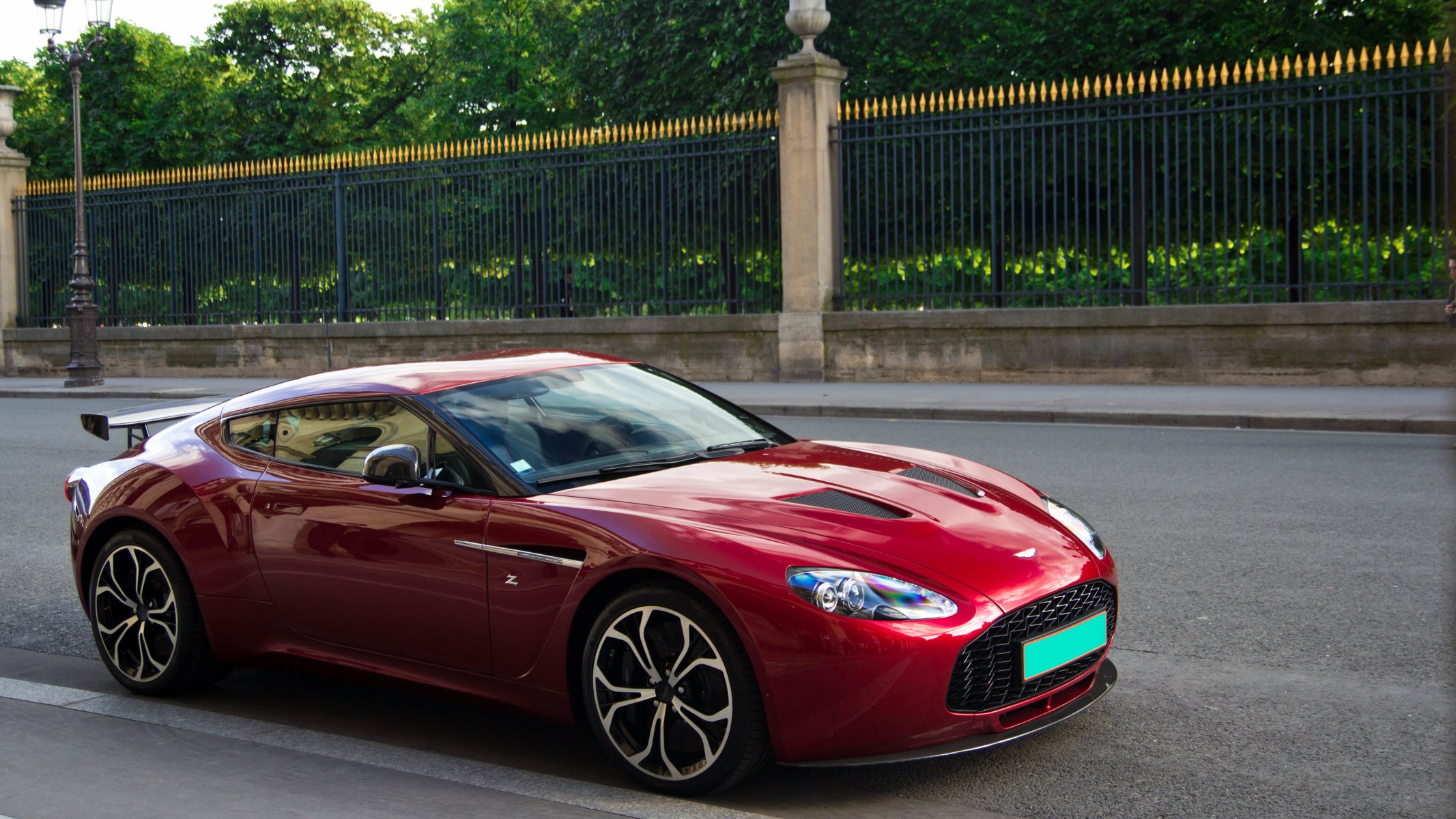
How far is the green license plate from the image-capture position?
393 cm

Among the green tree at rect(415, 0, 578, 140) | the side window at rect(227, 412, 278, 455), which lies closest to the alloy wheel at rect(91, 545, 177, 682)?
the side window at rect(227, 412, 278, 455)

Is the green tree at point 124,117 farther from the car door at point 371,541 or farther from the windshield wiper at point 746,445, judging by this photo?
the windshield wiper at point 746,445

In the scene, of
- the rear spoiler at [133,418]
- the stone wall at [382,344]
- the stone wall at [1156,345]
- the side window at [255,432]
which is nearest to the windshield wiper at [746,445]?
the side window at [255,432]

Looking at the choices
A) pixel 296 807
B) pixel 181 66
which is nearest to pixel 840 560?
pixel 296 807

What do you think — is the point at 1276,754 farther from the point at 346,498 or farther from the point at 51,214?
the point at 51,214

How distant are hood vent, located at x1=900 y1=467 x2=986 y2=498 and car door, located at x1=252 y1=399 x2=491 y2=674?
1396 millimetres

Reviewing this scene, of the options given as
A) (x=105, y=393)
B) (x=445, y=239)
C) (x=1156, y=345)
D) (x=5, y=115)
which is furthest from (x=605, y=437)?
(x=5, y=115)

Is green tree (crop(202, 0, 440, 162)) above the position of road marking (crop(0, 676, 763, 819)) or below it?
above

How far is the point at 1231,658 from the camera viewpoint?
16.8 ft

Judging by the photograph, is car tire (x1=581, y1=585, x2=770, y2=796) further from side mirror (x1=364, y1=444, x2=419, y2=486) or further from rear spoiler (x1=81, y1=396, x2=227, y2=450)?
rear spoiler (x1=81, y1=396, x2=227, y2=450)

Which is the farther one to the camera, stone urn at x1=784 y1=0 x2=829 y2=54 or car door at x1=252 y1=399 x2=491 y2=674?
stone urn at x1=784 y1=0 x2=829 y2=54

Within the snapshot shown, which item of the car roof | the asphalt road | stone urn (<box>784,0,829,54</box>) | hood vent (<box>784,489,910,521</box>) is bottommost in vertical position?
the asphalt road

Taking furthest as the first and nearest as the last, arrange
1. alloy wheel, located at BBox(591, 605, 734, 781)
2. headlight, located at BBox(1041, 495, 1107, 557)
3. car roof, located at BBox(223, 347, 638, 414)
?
car roof, located at BBox(223, 347, 638, 414) < headlight, located at BBox(1041, 495, 1107, 557) < alloy wheel, located at BBox(591, 605, 734, 781)

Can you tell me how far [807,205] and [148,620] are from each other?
14.3m
